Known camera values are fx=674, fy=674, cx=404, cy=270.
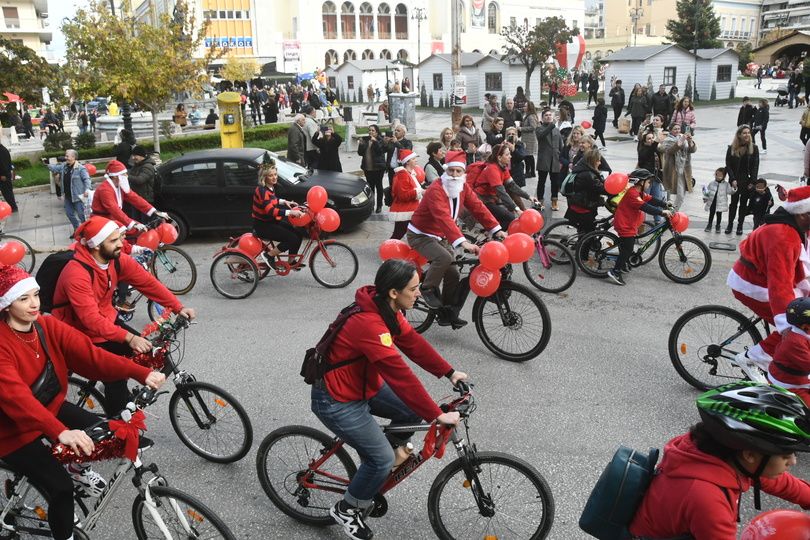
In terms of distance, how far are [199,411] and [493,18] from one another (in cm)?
9812

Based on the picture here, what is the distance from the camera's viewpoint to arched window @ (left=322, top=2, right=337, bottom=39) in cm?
8156

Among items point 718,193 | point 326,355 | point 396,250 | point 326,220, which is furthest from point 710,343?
point 718,193

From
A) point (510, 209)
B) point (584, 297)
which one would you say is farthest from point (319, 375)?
point (510, 209)

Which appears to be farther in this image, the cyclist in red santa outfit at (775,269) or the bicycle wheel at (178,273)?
the bicycle wheel at (178,273)

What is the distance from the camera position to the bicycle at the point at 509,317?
6582mm

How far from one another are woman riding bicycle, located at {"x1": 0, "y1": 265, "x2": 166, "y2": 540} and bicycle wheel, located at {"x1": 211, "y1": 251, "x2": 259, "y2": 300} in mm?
5125

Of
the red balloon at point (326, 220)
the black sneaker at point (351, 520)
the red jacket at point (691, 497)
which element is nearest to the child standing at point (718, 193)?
the red balloon at point (326, 220)

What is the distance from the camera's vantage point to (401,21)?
86812 millimetres

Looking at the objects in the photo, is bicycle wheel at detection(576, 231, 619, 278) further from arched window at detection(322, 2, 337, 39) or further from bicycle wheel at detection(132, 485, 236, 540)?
arched window at detection(322, 2, 337, 39)

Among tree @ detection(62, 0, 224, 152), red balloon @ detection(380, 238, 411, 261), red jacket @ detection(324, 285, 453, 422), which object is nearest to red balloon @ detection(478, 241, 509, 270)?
red balloon @ detection(380, 238, 411, 261)

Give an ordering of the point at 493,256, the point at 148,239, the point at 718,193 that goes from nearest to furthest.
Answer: the point at 493,256 → the point at 148,239 → the point at 718,193

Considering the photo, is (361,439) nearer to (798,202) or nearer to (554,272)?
(798,202)

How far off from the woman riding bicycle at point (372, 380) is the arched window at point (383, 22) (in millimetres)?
86960

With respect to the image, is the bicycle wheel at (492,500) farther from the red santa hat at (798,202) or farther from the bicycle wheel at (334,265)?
the bicycle wheel at (334,265)
